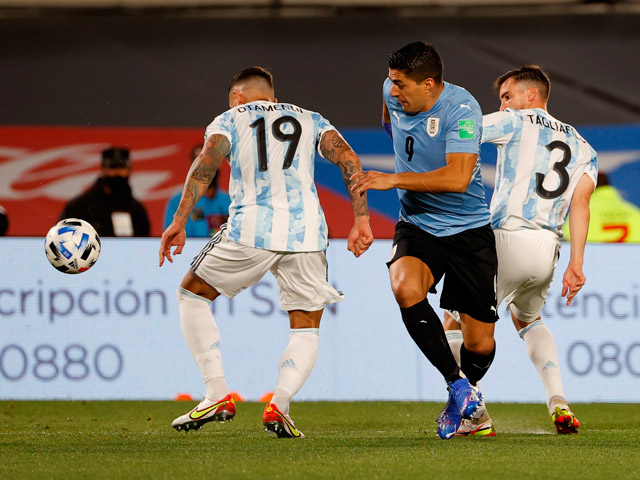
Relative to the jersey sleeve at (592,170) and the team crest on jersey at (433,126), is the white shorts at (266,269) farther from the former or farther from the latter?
the jersey sleeve at (592,170)

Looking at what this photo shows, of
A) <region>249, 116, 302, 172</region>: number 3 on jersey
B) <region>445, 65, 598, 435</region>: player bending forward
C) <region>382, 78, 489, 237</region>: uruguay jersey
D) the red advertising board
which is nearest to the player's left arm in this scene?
<region>445, 65, 598, 435</region>: player bending forward

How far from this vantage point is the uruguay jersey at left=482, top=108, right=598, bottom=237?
4820 millimetres

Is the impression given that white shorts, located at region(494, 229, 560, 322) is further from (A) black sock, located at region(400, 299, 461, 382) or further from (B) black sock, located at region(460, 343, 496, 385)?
(A) black sock, located at region(400, 299, 461, 382)

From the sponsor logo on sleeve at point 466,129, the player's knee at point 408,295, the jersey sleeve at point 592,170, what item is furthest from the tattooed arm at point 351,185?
the jersey sleeve at point 592,170

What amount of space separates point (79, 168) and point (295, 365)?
770 centimetres

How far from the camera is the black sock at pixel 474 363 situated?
456cm

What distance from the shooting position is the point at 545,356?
16.4 feet

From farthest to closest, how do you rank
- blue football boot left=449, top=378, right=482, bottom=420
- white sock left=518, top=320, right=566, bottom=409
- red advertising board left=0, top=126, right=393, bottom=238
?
1. red advertising board left=0, top=126, right=393, bottom=238
2. white sock left=518, top=320, right=566, bottom=409
3. blue football boot left=449, top=378, right=482, bottom=420

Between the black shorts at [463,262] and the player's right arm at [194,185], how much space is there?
0.91 metres

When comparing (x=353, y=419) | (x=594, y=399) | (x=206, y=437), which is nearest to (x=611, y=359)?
(x=594, y=399)

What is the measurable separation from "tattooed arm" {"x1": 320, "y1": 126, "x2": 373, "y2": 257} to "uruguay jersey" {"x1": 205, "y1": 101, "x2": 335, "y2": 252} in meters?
0.10

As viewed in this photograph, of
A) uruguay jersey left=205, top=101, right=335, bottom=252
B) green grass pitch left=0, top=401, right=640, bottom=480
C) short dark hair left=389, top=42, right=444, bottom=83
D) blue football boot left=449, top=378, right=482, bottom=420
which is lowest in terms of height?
green grass pitch left=0, top=401, right=640, bottom=480

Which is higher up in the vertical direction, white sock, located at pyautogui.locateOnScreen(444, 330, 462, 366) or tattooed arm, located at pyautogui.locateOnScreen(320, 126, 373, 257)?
tattooed arm, located at pyautogui.locateOnScreen(320, 126, 373, 257)

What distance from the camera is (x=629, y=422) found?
574 cm
